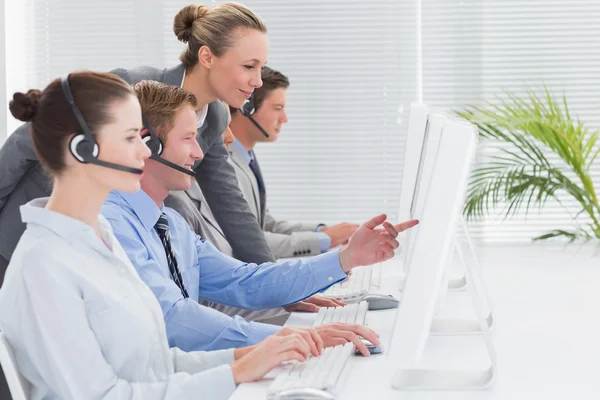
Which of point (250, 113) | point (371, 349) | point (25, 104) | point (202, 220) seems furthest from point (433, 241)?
point (250, 113)

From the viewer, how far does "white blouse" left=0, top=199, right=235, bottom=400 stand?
1.35 meters

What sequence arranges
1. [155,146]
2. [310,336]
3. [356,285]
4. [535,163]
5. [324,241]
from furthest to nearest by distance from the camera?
1. [535,163]
2. [324,241]
3. [356,285]
4. [155,146]
5. [310,336]

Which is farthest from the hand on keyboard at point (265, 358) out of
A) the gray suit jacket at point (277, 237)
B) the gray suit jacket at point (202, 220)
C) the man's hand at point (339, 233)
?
the man's hand at point (339, 233)

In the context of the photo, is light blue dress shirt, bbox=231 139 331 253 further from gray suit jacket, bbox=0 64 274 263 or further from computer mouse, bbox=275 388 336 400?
computer mouse, bbox=275 388 336 400

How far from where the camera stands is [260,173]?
3463 mm

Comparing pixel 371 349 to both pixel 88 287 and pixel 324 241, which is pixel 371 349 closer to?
pixel 88 287

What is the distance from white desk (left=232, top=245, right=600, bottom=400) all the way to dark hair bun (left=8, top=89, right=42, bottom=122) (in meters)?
0.58

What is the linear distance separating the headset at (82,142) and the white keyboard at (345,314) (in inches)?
27.5

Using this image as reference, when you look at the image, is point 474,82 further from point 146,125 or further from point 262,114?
point 146,125

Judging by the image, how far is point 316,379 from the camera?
4.71 ft

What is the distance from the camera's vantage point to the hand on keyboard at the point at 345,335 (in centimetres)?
167

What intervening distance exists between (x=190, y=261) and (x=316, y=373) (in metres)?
0.74

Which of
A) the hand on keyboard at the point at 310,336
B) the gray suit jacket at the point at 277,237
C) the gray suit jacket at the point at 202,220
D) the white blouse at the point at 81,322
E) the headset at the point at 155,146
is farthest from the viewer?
the gray suit jacket at the point at 277,237

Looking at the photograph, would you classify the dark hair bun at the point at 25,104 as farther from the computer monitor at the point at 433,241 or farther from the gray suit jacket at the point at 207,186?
the gray suit jacket at the point at 207,186
